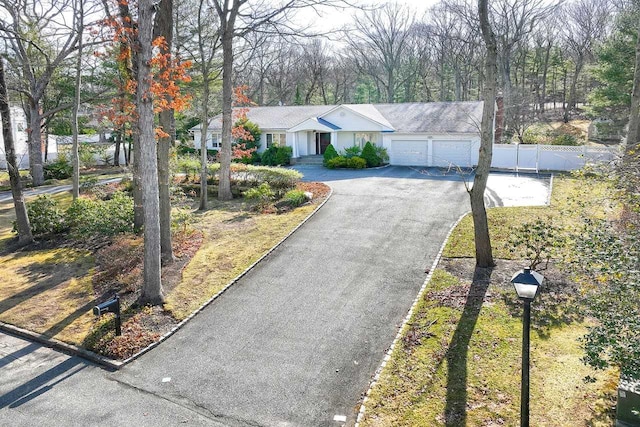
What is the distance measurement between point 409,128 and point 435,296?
19.2 m

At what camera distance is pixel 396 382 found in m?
6.76

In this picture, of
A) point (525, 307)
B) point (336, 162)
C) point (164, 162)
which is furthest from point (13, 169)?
point (336, 162)

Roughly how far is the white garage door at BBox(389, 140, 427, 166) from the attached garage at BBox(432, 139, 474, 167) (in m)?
0.69

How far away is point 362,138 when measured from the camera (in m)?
29.1

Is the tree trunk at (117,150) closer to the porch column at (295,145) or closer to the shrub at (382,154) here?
the porch column at (295,145)

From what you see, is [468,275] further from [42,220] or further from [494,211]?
[42,220]

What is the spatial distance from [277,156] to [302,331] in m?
21.2

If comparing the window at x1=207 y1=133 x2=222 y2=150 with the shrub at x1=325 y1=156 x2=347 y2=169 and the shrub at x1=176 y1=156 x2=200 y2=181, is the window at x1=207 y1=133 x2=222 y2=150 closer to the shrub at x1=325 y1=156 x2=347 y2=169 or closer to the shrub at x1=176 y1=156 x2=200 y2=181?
the shrub at x1=325 y1=156 x2=347 y2=169

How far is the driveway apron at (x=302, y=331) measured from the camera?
6.62m

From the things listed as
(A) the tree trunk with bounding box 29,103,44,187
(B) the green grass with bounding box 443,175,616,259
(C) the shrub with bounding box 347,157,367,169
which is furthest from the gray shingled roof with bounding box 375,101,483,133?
(A) the tree trunk with bounding box 29,103,44,187

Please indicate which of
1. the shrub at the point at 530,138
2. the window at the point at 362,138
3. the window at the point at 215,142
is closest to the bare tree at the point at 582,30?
the shrub at the point at 530,138

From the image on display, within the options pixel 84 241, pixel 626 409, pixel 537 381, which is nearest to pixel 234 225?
pixel 84 241

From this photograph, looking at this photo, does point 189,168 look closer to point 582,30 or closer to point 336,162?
point 336,162

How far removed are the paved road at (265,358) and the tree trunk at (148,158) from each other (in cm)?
143
